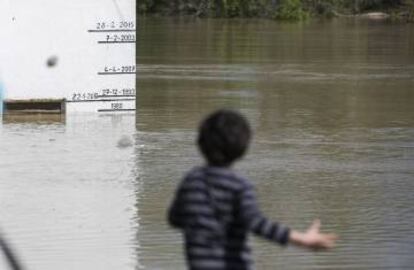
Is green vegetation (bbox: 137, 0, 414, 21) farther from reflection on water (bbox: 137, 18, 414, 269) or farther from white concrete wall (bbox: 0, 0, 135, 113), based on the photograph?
white concrete wall (bbox: 0, 0, 135, 113)

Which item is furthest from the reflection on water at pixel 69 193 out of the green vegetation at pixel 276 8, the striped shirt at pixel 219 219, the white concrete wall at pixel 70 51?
the green vegetation at pixel 276 8

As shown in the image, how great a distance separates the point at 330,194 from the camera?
12.1 meters

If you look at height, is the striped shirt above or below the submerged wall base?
above

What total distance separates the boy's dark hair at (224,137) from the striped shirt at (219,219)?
7cm

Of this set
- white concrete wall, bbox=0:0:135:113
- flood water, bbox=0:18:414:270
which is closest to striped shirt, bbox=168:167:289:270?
flood water, bbox=0:18:414:270

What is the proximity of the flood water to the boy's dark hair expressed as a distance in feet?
12.5

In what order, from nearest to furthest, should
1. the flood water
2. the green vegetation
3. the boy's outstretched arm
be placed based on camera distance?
the boy's outstretched arm < the flood water < the green vegetation

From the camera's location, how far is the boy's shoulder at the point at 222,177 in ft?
16.9

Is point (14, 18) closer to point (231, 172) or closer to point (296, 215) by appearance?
point (296, 215)

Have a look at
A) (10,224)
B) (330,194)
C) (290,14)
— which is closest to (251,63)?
(330,194)

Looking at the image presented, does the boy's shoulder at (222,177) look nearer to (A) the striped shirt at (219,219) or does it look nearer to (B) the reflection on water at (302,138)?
(A) the striped shirt at (219,219)

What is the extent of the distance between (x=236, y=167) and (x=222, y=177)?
824cm

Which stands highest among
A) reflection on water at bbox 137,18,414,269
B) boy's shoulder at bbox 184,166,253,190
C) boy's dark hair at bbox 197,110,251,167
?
boy's dark hair at bbox 197,110,251,167

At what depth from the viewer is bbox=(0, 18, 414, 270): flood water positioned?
959 centimetres
